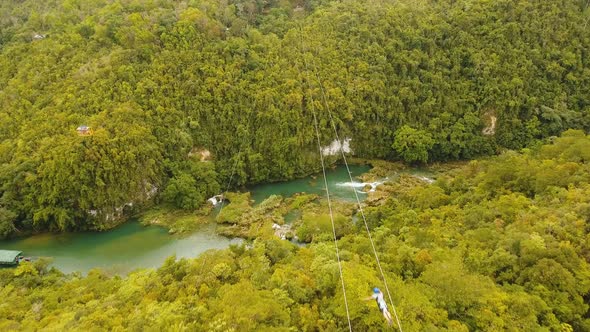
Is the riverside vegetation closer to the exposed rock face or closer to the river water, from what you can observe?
the exposed rock face

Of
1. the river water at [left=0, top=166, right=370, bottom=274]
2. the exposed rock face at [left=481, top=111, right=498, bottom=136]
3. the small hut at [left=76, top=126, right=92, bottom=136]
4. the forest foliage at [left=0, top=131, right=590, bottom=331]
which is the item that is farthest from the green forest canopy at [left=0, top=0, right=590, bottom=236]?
the forest foliage at [left=0, top=131, right=590, bottom=331]

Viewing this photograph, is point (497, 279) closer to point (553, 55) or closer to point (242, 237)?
point (242, 237)

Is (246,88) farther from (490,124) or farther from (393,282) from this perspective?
(393,282)

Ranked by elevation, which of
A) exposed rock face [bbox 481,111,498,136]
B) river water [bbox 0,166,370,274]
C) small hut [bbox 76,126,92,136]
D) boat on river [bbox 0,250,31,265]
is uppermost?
small hut [bbox 76,126,92,136]

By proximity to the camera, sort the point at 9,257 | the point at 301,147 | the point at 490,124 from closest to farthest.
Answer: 1. the point at 9,257
2. the point at 301,147
3. the point at 490,124

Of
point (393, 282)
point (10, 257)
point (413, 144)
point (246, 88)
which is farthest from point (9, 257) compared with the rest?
point (413, 144)

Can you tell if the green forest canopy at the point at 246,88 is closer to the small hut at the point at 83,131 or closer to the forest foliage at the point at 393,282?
the small hut at the point at 83,131
